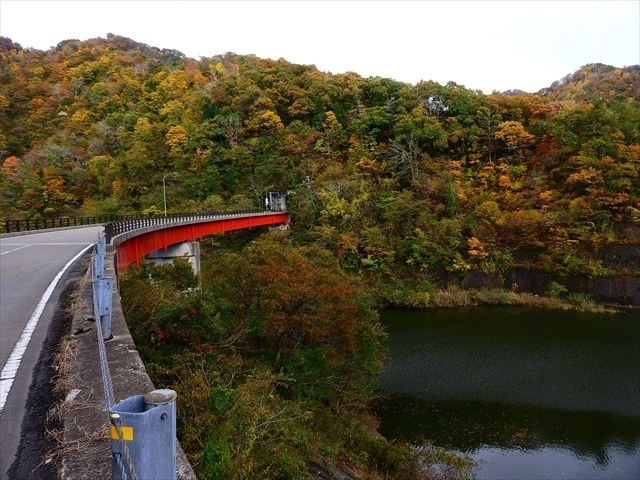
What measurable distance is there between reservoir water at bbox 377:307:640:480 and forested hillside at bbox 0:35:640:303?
9048mm

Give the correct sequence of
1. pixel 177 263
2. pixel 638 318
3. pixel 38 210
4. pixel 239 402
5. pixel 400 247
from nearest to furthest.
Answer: pixel 239 402
pixel 177 263
pixel 638 318
pixel 400 247
pixel 38 210

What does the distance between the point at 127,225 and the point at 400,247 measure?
79.3 feet

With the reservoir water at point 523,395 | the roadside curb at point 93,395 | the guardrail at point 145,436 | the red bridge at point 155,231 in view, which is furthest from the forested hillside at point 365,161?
the guardrail at point 145,436


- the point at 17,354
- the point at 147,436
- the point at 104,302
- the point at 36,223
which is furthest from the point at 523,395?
the point at 36,223

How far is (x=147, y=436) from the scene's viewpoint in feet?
5.53

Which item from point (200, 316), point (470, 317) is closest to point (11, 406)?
point (200, 316)

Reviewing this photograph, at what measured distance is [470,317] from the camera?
94.2 feet

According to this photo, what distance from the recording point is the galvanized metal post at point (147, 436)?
1659 mm

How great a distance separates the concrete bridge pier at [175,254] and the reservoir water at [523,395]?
13575 mm

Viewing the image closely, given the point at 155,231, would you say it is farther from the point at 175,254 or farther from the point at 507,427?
the point at 507,427

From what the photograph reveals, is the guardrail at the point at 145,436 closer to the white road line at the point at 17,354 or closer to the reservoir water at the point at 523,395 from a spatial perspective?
the white road line at the point at 17,354

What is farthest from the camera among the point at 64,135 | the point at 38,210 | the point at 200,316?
the point at 64,135

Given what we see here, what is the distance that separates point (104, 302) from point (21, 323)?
2.74 m

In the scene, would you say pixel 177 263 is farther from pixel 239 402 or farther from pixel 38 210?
pixel 38 210
